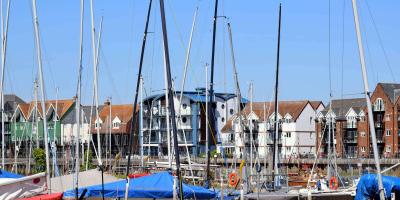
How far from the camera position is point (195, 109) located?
136375 millimetres

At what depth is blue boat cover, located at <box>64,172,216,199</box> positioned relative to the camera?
102 feet

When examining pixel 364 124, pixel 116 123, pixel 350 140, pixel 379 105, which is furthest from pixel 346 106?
pixel 116 123

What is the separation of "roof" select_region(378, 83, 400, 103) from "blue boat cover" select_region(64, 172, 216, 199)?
302 feet

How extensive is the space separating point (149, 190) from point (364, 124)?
9799cm

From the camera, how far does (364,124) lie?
125 meters

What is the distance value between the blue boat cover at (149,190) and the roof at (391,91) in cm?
9193

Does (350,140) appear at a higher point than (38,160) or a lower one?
higher

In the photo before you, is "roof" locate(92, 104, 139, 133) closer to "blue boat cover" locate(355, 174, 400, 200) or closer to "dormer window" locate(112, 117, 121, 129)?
"dormer window" locate(112, 117, 121, 129)

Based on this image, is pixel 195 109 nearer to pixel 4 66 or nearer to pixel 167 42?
pixel 4 66

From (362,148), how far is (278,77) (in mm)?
78565

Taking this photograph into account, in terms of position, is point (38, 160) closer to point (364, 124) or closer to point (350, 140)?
point (364, 124)

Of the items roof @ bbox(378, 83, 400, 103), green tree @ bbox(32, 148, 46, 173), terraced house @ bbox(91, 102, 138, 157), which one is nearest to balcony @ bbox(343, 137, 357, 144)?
roof @ bbox(378, 83, 400, 103)

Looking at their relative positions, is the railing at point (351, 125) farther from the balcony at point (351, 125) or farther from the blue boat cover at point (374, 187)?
the blue boat cover at point (374, 187)

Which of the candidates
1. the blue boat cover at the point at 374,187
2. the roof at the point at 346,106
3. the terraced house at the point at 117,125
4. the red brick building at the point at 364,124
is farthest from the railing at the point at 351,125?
the blue boat cover at the point at 374,187
